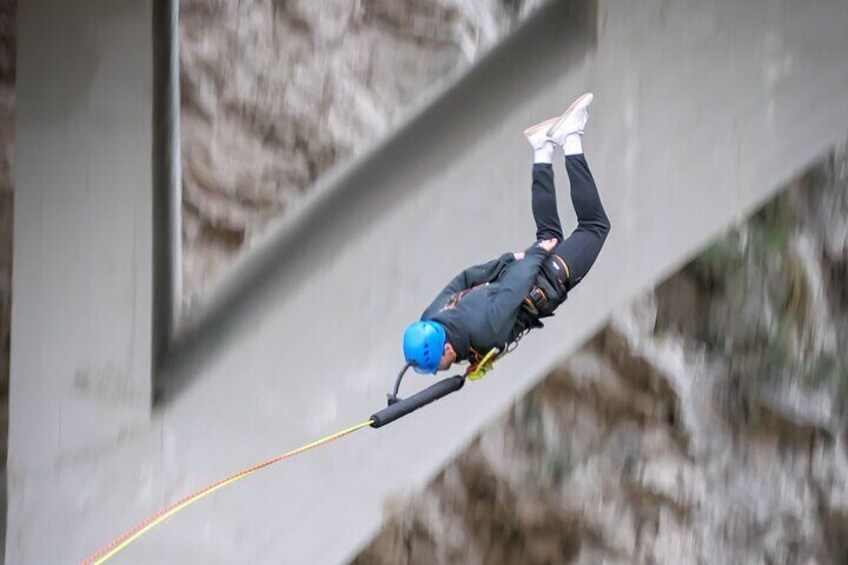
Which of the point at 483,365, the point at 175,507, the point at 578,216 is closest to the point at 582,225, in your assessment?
the point at 578,216

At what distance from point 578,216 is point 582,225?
0.03 metres

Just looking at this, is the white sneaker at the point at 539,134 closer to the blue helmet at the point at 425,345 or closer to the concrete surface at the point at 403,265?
the concrete surface at the point at 403,265

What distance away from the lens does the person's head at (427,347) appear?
196cm

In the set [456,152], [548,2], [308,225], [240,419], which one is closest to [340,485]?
[240,419]

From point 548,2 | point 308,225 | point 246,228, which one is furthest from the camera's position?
point 246,228

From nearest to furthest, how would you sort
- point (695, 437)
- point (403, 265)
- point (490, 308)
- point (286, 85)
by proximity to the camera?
1. point (490, 308)
2. point (403, 265)
3. point (695, 437)
4. point (286, 85)

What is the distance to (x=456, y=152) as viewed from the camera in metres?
2.35

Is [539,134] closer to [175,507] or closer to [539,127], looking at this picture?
[539,127]

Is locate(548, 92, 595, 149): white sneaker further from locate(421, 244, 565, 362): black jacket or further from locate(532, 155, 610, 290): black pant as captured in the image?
locate(421, 244, 565, 362): black jacket

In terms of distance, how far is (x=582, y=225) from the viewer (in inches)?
86.8

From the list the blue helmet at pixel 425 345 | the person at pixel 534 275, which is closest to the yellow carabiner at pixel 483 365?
the person at pixel 534 275

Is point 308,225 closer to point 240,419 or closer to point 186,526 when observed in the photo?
point 240,419

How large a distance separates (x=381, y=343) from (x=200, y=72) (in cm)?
195

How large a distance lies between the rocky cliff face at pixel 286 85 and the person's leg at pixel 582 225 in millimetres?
1604
